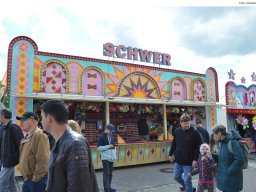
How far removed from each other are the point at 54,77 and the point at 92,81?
4.73 ft

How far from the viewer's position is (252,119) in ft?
52.4

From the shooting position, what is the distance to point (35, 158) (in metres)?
3.78

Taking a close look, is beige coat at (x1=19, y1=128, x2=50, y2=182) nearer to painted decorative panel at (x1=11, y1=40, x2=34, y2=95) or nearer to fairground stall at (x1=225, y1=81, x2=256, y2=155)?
painted decorative panel at (x1=11, y1=40, x2=34, y2=95)

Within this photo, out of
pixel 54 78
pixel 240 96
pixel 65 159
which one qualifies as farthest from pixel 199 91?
pixel 65 159

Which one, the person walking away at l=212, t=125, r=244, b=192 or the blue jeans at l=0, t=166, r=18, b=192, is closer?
the person walking away at l=212, t=125, r=244, b=192

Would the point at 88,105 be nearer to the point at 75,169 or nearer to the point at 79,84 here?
the point at 79,84

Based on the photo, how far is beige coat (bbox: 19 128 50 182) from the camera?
12.1ft

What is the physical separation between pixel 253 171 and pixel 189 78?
203 inches

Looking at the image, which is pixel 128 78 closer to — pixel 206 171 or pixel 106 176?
pixel 106 176

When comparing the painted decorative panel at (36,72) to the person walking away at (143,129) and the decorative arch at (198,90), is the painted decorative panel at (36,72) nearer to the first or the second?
the person walking away at (143,129)

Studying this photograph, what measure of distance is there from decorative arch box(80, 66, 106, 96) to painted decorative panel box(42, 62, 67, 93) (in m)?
0.70

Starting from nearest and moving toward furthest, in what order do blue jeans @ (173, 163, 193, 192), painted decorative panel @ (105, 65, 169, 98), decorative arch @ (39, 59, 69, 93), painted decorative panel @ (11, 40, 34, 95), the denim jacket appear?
blue jeans @ (173, 163, 193, 192) < the denim jacket < painted decorative panel @ (11, 40, 34, 95) < decorative arch @ (39, 59, 69, 93) < painted decorative panel @ (105, 65, 169, 98)

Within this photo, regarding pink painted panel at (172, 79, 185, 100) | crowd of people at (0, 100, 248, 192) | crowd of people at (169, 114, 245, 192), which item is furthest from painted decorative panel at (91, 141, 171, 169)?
crowd of people at (169, 114, 245, 192)

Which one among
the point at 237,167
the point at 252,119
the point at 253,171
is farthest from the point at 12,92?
the point at 252,119
